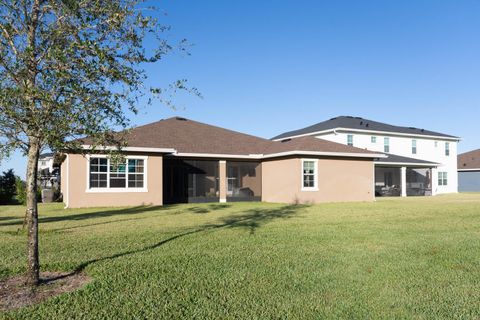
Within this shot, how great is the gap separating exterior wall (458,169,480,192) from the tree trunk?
5361 centimetres

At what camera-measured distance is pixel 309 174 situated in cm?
2567

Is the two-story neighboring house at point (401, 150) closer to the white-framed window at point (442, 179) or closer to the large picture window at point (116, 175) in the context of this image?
the white-framed window at point (442, 179)

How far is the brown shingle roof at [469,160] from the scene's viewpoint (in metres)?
51.5

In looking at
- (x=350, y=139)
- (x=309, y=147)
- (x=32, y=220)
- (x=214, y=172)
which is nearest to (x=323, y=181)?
(x=309, y=147)

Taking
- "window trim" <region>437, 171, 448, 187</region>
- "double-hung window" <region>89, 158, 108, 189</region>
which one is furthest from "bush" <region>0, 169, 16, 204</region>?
"window trim" <region>437, 171, 448, 187</region>

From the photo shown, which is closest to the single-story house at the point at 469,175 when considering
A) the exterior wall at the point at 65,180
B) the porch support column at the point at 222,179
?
the porch support column at the point at 222,179

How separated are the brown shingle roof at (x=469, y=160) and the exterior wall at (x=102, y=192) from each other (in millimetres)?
42249

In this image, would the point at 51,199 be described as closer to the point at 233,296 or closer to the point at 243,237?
the point at 243,237

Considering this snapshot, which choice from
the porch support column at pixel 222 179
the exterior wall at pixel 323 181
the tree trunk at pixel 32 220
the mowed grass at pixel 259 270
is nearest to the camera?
the mowed grass at pixel 259 270

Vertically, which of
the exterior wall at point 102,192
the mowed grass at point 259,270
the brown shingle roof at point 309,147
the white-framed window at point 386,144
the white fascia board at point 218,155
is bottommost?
the mowed grass at point 259,270

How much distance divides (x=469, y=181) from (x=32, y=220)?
178 ft

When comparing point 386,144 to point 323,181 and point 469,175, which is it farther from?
point 469,175

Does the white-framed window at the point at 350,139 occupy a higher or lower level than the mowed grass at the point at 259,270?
higher

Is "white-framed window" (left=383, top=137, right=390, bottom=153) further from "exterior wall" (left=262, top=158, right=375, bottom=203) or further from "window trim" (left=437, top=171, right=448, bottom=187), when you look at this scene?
"exterior wall" (left=262, top=158, right=375, bottom=203)
